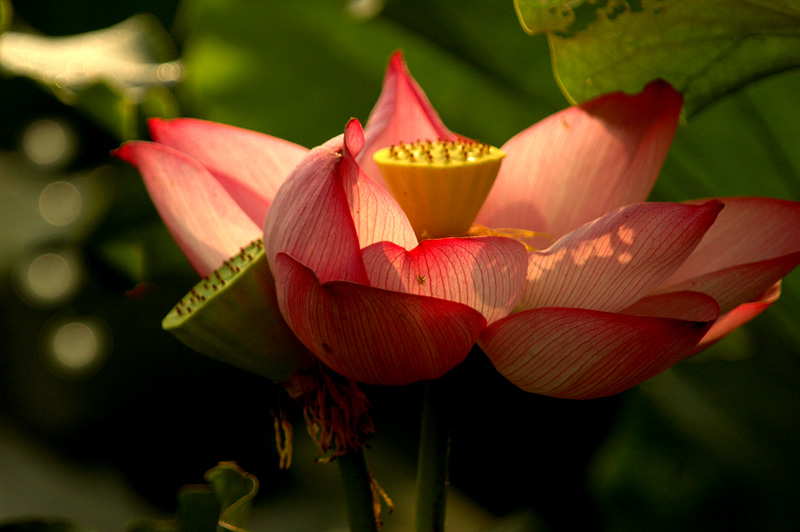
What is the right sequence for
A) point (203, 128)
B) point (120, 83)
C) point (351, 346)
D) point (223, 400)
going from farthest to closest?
point (223, 400) < point (120, 83) < point (203, 128) < point (351, 346)

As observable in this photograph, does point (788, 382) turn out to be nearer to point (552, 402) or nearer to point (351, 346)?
point (552, 402)

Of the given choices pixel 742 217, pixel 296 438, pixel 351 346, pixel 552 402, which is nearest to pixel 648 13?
pixel 742 217

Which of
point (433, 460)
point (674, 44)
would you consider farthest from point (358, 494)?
point (674, 44)

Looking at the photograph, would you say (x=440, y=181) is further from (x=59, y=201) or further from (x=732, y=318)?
(x=59, y=201)

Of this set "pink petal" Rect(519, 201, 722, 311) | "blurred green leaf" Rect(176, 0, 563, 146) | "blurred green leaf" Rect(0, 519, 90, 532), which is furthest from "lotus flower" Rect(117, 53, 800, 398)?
"blurred green leaf" Rect(176, 0, 563, 146)

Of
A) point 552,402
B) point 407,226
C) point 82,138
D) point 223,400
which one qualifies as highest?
point 407,226

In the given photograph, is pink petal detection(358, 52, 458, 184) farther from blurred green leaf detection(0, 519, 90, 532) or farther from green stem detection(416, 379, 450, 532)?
blurred green leaf detection(0, 519, 90, 532)

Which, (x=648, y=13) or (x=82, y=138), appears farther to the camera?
(x=82, y=138)
